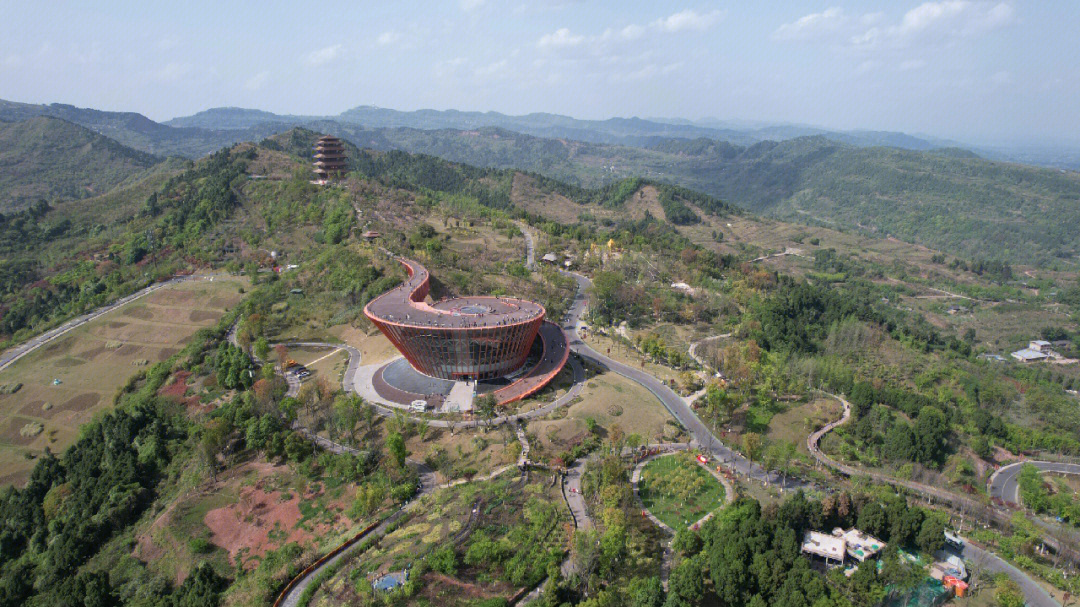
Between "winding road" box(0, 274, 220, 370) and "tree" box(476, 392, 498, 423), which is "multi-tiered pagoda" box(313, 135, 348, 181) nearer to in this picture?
"winding road" box(0, 274, 220, 370)

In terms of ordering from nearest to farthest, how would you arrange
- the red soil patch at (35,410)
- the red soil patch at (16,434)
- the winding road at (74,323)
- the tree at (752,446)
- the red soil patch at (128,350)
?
the tree at (752,446), the red soil patch at (16,434), the red soil patch at (35,410), the red soil patch at (128,350), the winding road at (74,323)

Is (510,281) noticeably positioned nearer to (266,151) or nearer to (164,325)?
(164,325)

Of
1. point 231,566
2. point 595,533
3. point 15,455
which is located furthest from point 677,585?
point 15,455

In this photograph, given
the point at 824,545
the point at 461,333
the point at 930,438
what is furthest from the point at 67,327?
the point at 930,438

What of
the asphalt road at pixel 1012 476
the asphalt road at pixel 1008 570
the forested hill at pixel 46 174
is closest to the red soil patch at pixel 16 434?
the asphalt road at pixel 1008 570

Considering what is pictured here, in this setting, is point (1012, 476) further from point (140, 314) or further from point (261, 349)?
point (140, 314)

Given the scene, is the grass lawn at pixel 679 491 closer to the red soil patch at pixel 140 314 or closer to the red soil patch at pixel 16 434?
the red soil patch at pixel 16 434
